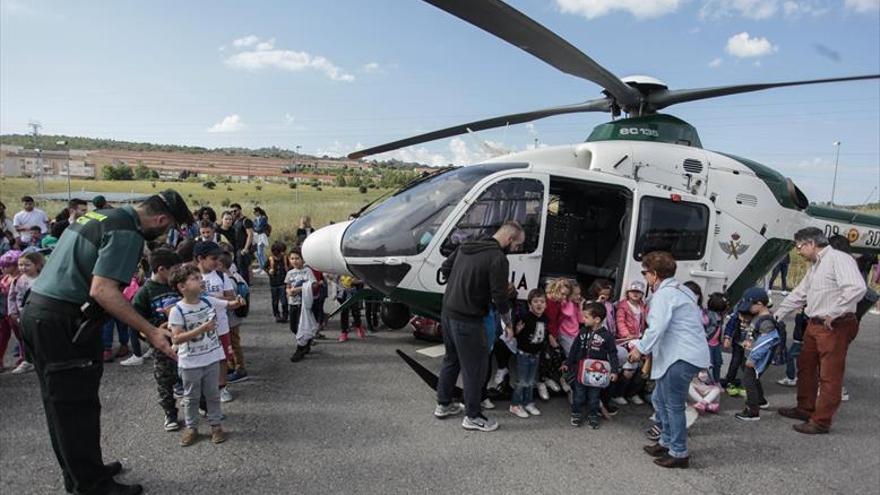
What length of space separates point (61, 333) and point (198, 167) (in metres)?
93.4

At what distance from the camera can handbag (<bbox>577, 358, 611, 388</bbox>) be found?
162 inches

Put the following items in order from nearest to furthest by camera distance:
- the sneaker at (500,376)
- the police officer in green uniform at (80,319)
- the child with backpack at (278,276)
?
the police officer in green uniform at (80,319), the sneaker at (500,376), the child with backpack at (278,276)

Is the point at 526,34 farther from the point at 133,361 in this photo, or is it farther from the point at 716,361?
the point at 133,361

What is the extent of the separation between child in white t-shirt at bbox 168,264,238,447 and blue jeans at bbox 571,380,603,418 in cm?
291

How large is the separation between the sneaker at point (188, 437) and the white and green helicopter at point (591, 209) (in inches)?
75.3

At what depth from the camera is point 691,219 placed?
18.0ft

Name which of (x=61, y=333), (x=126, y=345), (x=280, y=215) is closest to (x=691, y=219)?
(x=61, y=333)

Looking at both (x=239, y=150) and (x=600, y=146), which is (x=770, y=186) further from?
(x=239, y=150)

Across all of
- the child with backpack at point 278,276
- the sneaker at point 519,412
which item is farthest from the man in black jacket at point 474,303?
the child with backpack at point 278,276

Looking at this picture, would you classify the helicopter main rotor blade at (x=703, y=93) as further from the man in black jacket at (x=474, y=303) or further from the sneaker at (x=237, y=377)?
the sneaker at (x=237, y=377)

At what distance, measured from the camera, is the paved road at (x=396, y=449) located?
324cm

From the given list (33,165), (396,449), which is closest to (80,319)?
(396,449)

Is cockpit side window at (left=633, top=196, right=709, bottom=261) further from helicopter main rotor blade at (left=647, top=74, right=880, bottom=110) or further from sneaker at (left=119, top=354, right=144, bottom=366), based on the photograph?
sneaker at (left=119, top=354, right=144, bottom=366)

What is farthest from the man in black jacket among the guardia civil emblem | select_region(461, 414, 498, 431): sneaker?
the guardia civil emblem
